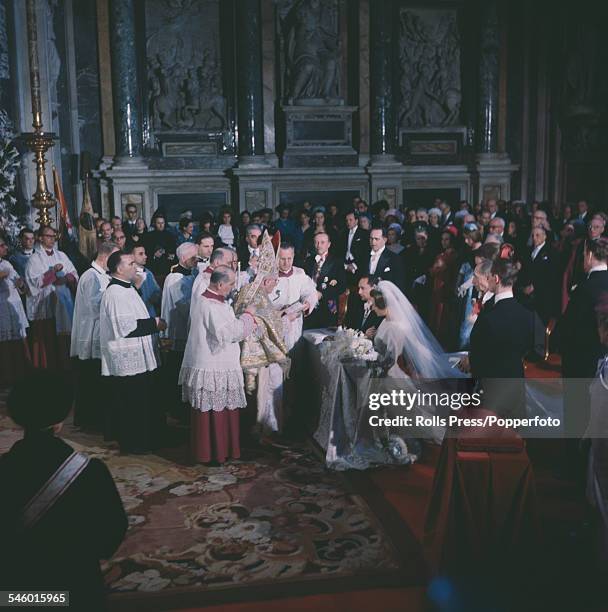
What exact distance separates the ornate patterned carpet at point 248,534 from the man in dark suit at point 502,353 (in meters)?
1.09

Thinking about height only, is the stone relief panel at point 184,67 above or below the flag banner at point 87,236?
above

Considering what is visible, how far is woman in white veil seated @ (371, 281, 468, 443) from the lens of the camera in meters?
5.61

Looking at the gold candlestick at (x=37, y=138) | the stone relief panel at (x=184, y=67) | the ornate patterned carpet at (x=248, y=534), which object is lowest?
the ornate patterned carpet at (x=248, y=534)

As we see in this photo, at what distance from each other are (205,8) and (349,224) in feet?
23.0

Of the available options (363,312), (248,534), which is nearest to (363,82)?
(363,312)

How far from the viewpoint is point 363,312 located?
687 cm

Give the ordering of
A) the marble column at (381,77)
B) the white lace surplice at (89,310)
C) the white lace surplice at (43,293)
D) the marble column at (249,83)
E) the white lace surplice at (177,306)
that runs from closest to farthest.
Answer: the white lace surplice at (89,310) → the white lace surplice at (177,306) → the white lace surplice at (43,293) → the marble column at (249,83) → the marble column at (381,77)

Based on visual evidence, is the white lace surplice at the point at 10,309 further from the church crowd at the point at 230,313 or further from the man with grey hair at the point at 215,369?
the man with grey hair at the point at 215,369

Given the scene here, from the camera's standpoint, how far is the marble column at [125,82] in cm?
1430

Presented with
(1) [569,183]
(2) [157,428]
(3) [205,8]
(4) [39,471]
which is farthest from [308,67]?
(4) [39,471]

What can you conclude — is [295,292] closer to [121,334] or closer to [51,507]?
[121,334]

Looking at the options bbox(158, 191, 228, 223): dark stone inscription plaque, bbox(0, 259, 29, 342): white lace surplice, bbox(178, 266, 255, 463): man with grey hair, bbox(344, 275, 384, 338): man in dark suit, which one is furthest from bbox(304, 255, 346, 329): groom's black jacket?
bbox(158, 191, 228, 223): dark stone inscription plaque

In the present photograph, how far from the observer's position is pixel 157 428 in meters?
6.39

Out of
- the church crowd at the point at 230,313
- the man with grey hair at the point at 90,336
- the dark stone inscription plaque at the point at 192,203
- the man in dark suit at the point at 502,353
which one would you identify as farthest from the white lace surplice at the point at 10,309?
the dark stone inscription plaque at the point at 192,203
